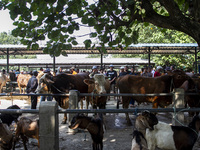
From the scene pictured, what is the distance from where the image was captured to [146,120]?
11.6ft

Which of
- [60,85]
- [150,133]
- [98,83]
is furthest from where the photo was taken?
[60,85]

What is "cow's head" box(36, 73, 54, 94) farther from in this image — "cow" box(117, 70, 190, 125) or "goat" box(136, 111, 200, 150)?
"goat" box(136, 111, 200, 150)

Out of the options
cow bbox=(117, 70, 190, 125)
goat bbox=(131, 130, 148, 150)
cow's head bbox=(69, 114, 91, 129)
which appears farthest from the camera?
cow bbox=(117, 70, 190, 125)

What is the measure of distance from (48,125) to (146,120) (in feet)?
5.26

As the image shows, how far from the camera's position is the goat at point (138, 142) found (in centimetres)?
329

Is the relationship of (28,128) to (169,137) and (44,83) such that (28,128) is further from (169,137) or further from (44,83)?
(44,83)

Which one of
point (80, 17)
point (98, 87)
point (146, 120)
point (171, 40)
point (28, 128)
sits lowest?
point (28, 128)

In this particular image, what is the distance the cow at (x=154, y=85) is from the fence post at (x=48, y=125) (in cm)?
524

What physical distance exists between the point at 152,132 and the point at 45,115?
6.06 feet

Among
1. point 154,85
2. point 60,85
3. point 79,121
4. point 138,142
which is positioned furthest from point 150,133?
point 60,85

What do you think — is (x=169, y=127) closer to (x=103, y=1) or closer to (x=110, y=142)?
(x=110, y=142)

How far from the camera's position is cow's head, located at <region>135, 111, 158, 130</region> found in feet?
11.5

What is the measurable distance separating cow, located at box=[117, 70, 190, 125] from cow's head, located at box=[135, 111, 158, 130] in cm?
472

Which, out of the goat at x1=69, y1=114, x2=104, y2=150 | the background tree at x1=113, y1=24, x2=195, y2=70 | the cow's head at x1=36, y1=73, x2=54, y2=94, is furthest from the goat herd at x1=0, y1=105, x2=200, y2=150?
the background tree at x1=113, y1=24, x2=195, y2=70
